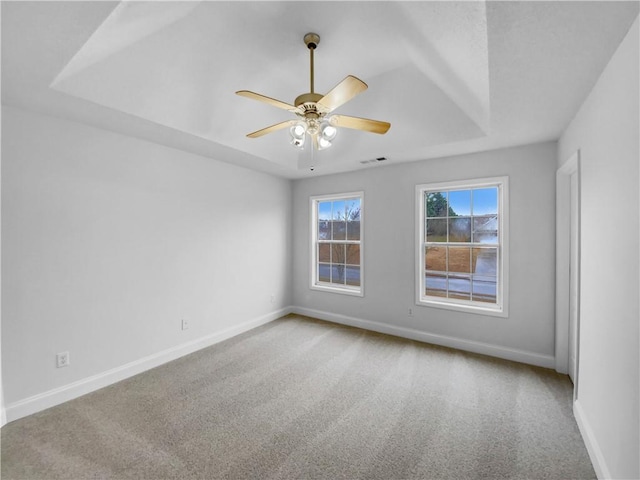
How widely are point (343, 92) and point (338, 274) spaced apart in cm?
A: 340

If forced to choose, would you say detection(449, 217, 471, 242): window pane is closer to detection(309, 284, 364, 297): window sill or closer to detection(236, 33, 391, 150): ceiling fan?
detection(309, 284, 364, 297): window sill

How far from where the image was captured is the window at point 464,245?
3.43m

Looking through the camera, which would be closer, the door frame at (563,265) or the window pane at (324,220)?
the door frame at (563,265)

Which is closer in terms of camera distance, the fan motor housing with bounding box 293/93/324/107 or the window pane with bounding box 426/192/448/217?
the fan motor housing with bounding box 293/93/324/107


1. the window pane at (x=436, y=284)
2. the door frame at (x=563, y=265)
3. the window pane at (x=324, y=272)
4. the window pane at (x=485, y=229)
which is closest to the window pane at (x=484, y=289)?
the window pane at (x=436, y=284)

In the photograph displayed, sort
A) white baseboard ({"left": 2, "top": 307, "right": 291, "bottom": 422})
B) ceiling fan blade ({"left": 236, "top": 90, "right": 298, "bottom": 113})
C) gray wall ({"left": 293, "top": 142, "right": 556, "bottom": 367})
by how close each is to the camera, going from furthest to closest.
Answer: gray wall ({"left": 293, "top": 142, "right": 556, "bottom": 367}), white baseboard ({"left": 2, "top": 307, "right": 291, "bottom": 422}), ceiling fan blade ({"left": 236, "top": 90, "right": 298, "bottom": 113})

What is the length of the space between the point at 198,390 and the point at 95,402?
0.84 m

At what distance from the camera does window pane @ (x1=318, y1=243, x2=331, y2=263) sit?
4.94 metres

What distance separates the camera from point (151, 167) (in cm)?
313

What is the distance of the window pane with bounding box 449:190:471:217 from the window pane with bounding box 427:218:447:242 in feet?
0.52

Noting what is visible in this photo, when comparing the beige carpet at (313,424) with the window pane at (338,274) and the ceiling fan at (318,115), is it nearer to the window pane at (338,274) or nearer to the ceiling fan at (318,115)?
the window pane at (338,274)

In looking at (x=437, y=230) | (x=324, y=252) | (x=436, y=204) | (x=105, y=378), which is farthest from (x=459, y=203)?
(x=105, y=378)

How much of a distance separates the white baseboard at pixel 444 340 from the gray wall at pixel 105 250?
1.51 m

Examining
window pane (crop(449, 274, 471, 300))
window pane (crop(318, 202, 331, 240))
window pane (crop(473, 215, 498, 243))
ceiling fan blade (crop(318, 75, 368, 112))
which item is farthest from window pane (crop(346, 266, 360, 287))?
ceiling fan blade (crop(318, 75, 368, 112))
